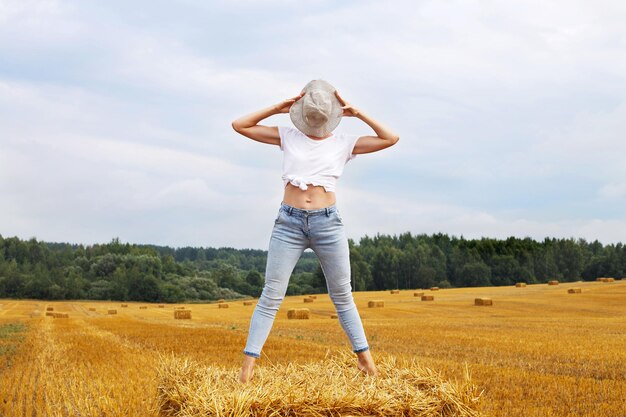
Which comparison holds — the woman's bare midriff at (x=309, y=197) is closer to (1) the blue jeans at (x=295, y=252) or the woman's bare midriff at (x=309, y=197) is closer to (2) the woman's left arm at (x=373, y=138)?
(1) the blue jeans at (x=295, y=252)

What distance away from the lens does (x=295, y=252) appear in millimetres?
Result: 5254

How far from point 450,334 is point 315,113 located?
1374 centimetres

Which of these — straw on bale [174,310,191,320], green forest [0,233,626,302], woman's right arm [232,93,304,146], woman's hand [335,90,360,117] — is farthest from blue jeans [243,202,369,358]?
green forest [0,233,626,302]

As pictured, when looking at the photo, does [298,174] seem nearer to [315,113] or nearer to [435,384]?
[315,113]

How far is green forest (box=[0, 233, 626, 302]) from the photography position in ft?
294

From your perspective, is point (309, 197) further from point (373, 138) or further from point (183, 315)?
point (183, 315)

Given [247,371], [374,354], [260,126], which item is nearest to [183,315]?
[374,354]

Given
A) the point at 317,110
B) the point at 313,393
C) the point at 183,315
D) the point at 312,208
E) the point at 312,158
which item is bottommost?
A: the point at 183,315

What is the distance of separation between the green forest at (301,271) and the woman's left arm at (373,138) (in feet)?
274

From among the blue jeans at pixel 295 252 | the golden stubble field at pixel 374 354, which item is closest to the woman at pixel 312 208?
the blue jeans at pixel 295 252

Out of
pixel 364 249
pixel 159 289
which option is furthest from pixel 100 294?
pixel 364 249

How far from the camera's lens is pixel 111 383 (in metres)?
7.76

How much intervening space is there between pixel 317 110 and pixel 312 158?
0.38 m

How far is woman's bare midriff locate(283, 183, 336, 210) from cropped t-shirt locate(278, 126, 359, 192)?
0.14 ft
